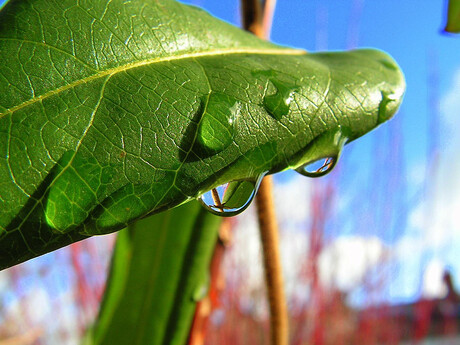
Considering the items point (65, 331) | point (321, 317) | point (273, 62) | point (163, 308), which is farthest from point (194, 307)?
point (65, 331)

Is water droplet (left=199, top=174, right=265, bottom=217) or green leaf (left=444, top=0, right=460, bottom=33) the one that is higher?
green leaf (left=444, top=0, right=460, bottom=33)

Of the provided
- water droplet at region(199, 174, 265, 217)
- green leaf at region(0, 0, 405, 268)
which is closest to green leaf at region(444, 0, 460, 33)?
green leaf at region(0, 0, 405, 268)

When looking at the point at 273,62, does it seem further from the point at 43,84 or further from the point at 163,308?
the point at 163,308

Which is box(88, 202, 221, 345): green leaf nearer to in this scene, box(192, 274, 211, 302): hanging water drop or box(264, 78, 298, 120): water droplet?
box(192, 274, 211, 302): hanging water drop

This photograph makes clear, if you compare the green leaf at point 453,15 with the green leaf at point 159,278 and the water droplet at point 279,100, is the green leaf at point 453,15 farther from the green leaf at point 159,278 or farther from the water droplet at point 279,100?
the green leaf at point 159,278

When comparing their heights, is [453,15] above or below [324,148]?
above

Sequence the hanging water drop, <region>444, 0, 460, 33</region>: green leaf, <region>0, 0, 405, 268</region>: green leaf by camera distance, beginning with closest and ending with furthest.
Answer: <region>0, 0, 405, 268</region>: green leaf < <region>444, 0, 460, 33</region>: green leaf < the hanging water drop

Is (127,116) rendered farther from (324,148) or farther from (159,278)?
(159,278)

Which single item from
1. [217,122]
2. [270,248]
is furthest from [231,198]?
[270,248]
